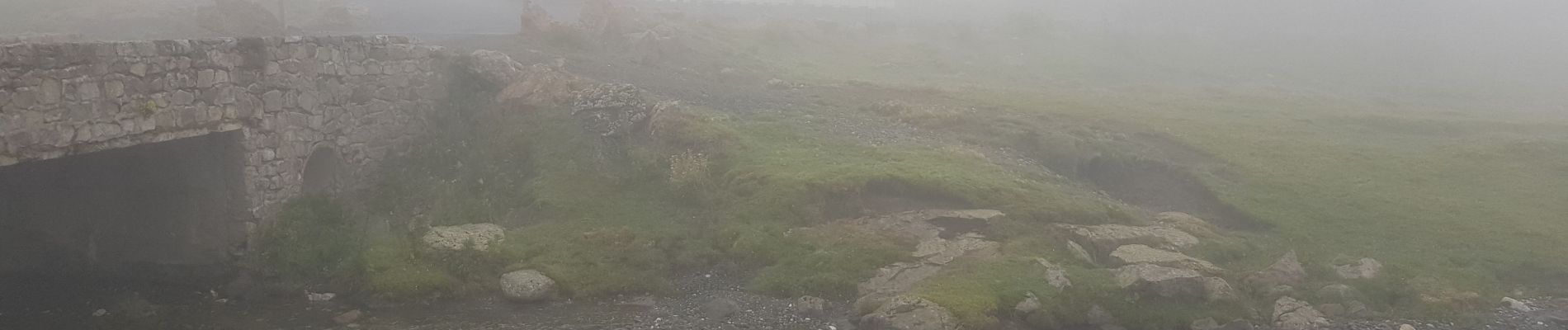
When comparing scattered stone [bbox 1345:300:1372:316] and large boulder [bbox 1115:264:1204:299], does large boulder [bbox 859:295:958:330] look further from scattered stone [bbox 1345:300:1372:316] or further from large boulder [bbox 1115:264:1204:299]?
scattered stone [bbox 1345:300:1372:316]

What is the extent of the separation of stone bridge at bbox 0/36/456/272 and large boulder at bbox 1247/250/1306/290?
986 inches

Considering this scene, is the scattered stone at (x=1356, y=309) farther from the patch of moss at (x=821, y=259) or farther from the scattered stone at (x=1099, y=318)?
the patch of moss at (x=821, y=259)

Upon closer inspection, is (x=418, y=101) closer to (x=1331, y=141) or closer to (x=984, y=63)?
(x=1331, y=141)

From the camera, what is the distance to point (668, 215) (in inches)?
1217

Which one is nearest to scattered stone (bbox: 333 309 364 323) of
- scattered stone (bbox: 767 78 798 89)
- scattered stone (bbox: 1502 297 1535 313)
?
scattered stone (bbox: 1502 297 1535 313)

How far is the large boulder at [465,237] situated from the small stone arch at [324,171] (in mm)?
4901

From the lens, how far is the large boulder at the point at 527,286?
25.9 metres

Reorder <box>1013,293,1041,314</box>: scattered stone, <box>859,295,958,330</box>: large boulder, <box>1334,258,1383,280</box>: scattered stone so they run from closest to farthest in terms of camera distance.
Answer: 1. <box>859,295,958,330</box>: large boulder
2. <box>1013,293,1041,314</box>: scattered stone
3. <box>1334,258,1383,280</box>: scattered stone

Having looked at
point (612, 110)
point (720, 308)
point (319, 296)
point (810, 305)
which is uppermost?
point (612, 110)

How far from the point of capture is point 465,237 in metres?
28.8

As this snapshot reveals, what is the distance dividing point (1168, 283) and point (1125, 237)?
13.0 feet

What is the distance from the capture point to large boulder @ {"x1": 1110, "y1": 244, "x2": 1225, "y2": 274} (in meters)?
26.9

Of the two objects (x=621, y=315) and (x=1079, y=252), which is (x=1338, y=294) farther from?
(x=621, y=315)

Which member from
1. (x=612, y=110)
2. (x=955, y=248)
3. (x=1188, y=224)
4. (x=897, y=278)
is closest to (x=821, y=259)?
(x=897, y=278)
